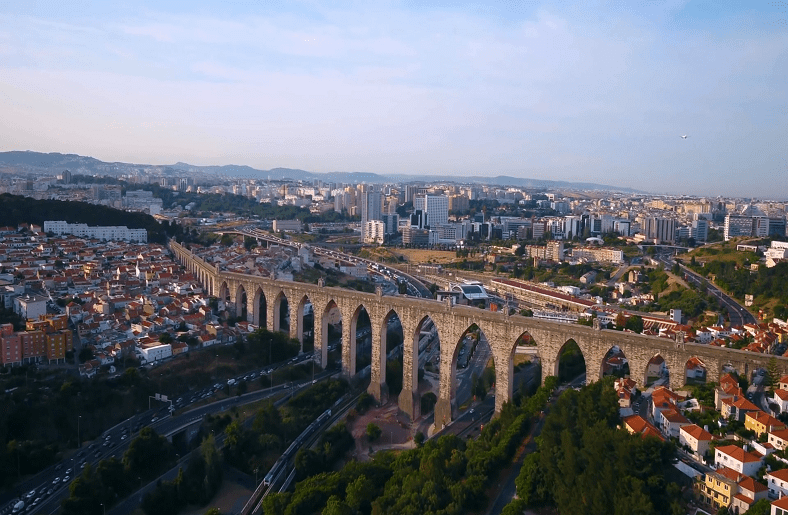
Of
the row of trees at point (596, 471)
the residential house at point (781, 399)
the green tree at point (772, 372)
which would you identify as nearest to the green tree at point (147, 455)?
the row of trees at point (596, 471)

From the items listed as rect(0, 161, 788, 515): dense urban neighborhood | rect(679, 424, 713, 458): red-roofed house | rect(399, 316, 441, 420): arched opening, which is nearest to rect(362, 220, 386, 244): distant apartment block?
rect(0, 161, 788, 515): dense urban neighborhood

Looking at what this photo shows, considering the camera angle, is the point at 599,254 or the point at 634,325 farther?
the point at 599,254

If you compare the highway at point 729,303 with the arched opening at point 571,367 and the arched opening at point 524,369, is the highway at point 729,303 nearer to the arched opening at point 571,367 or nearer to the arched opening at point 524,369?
the arched opening at point 524,369

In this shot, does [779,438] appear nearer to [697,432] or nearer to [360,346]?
[697,432]

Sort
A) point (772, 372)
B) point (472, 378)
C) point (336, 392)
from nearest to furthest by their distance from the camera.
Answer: point (772, 372), point (336, 392), point (472, 378)

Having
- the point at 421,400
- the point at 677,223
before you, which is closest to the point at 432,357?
the point at 421,400

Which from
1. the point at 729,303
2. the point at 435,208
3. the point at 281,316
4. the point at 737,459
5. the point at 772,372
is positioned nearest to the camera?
the point at 737,459

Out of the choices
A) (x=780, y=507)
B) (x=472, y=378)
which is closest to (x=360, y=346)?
(x=472, y=378)
